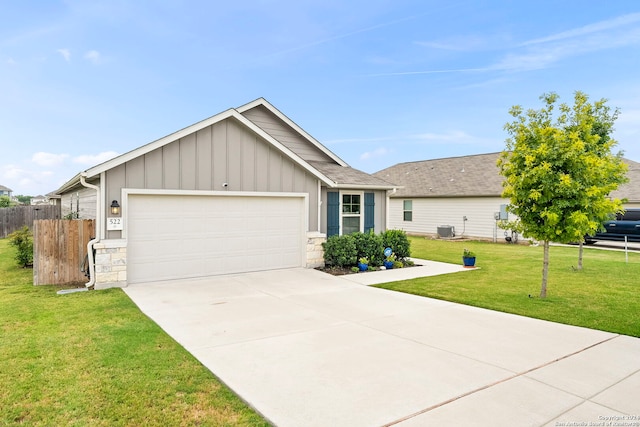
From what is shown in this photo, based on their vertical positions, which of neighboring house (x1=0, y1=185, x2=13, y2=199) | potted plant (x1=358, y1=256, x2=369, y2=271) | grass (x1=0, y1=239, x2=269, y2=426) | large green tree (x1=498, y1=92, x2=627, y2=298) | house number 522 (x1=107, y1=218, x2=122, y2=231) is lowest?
grass (x1=0, y1=239, x2=269, y2=426)

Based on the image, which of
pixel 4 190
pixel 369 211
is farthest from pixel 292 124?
pixel 4 190

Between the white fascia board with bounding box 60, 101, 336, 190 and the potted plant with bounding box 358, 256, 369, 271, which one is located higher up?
the white fascia board with bounding box 60, 101, 336, 190

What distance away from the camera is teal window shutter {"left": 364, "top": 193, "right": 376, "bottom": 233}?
13.1 m

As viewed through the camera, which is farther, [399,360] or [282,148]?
[282,148]

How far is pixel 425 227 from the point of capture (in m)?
24.2

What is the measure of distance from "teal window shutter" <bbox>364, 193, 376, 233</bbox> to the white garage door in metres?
2.87

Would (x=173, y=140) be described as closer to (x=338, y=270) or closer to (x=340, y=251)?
(x=340, y=251)

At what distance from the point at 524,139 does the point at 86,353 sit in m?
8.19

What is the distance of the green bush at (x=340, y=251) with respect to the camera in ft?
35.6

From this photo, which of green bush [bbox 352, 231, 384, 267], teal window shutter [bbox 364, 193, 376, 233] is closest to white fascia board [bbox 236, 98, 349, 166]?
teal window shutter [bbox 364, 193, 376, 233]

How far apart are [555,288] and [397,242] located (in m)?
4.44

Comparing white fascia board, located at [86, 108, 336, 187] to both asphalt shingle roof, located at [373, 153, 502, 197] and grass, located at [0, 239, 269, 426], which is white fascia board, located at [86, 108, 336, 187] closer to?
grass, located at [0, 239, 269, 426]

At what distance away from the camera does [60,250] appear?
9.29 meters

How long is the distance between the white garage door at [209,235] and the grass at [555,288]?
3370 mm
